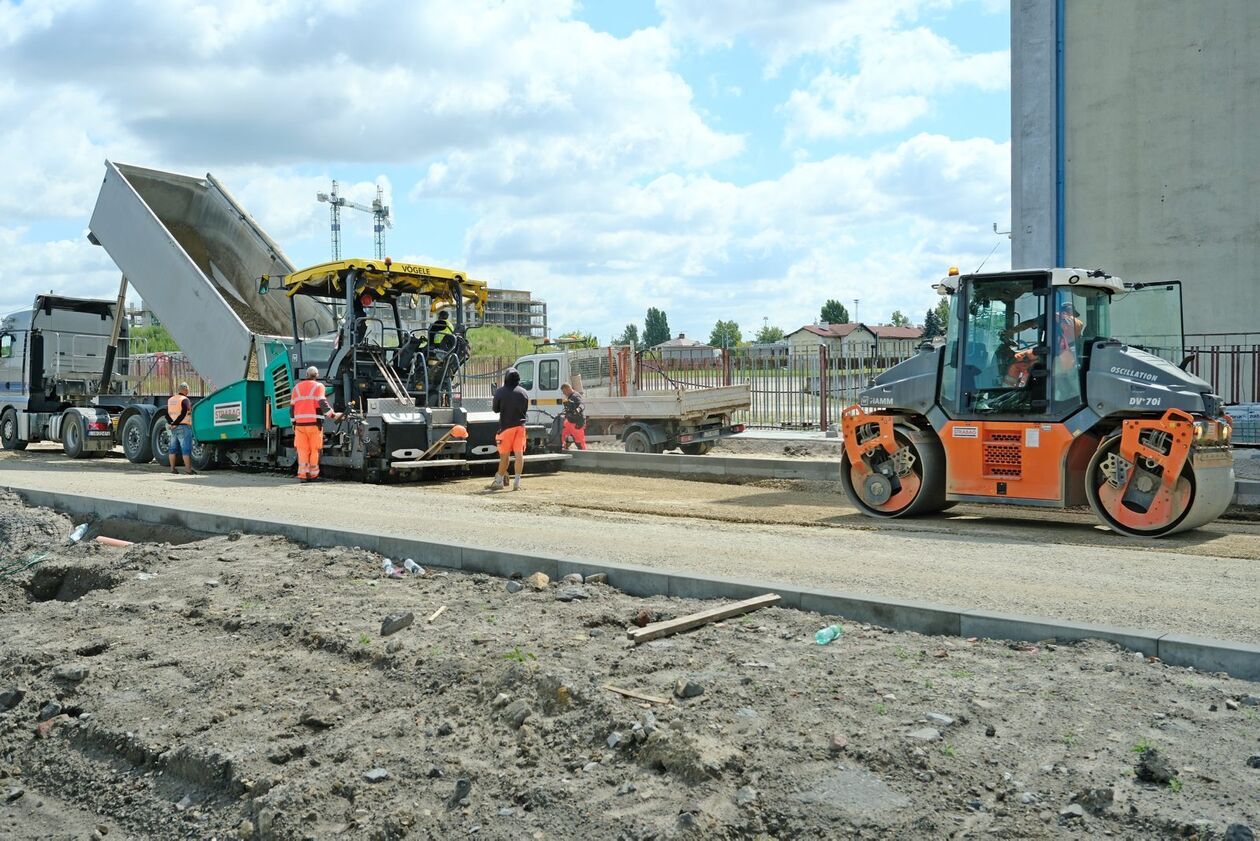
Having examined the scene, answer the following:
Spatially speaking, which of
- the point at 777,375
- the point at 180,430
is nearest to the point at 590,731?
the point at 180,430

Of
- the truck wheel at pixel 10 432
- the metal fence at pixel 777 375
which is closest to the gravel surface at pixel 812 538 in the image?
the metal fence at pixel 777 375

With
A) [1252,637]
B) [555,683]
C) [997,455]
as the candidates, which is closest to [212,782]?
[555,683]

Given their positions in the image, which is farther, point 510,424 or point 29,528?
point 510,424

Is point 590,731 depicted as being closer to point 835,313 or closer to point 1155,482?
point 1155,482

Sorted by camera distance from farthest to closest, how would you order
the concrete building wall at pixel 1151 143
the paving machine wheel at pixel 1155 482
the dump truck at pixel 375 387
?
the concrete building wall at pixel 1151 143 → the dump truck at pixel 375 387 → the paving machine wheel at pixel 1155 482

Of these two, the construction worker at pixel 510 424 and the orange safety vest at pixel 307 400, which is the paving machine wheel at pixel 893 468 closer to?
the construction worker at pixel 510 424

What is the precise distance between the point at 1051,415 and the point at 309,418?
367 inches

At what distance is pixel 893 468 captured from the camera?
10.9 meters

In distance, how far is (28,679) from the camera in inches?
246

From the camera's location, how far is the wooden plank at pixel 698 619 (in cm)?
572

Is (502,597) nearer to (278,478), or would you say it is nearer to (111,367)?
(278,478)

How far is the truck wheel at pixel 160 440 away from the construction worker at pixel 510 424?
718cm

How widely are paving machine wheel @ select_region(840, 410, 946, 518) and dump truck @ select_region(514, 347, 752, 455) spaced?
6567mm

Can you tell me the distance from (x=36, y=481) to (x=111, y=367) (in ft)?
24.0
